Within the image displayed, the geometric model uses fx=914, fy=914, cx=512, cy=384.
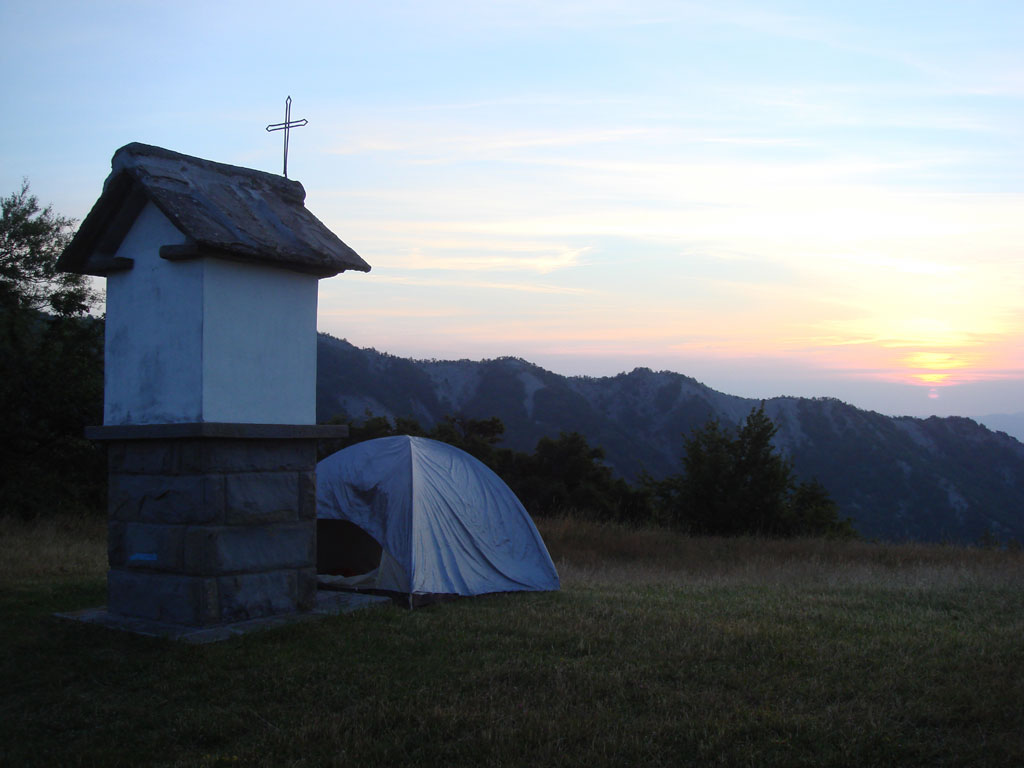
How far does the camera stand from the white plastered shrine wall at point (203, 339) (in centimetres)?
728

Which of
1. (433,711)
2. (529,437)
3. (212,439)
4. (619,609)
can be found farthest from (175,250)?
(529,437)

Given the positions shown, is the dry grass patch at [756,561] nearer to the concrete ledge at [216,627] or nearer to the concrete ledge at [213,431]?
the concrete ledge at [216,627]

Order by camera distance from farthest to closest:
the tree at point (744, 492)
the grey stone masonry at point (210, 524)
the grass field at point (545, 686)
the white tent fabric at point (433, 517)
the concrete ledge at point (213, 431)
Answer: the tree at point (744, 492), the white tent fabric at point (433, 517), the grey stone masonry at point (210, 524), the concrete ledge at point (213, 431), the grass field at point (545, 686)

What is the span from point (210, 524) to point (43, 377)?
14250 mm

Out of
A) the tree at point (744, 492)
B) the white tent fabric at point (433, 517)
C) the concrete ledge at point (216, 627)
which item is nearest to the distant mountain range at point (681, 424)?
the tree at point (744, 492)

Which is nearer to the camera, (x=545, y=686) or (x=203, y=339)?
(x=545, y=686)

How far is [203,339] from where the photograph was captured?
23.6 feet

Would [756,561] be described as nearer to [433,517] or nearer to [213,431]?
[433,517]

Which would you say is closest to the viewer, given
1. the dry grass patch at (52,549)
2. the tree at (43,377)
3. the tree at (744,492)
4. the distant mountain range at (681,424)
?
the dry grass patch at (52,549)

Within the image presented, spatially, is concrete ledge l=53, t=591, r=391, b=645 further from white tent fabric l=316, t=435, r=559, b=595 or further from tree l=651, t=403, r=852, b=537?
tree l=651, t=403, r=852, b=537

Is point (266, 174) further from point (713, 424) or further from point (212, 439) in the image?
point (713, 424)

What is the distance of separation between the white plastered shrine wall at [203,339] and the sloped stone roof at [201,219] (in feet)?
0.48

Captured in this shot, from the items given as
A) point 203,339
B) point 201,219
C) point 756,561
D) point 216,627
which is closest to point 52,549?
point 216,627

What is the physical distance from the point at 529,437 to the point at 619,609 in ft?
180
